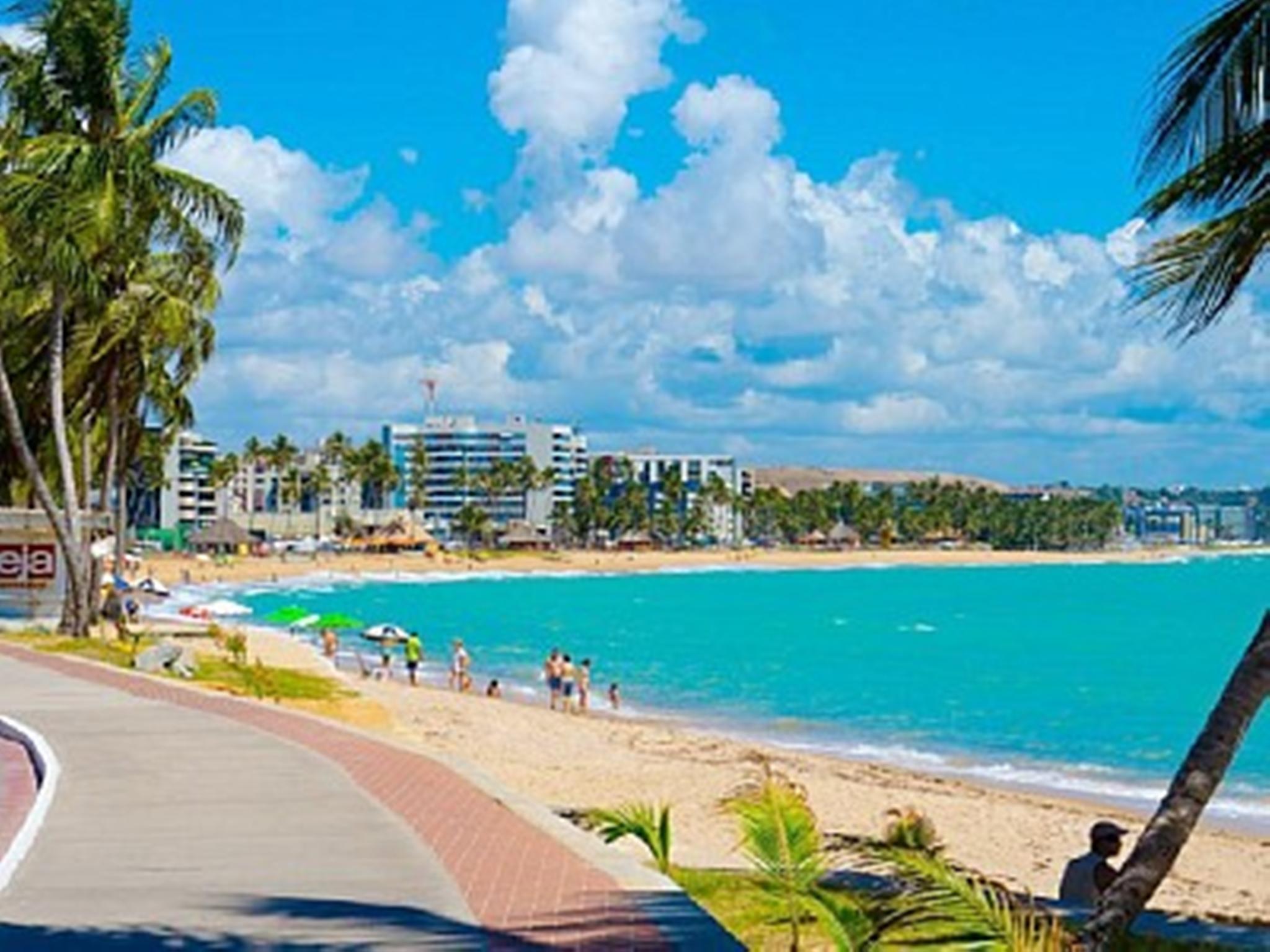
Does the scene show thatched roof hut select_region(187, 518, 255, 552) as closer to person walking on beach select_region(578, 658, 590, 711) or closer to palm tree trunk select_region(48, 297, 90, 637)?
person walking on beach select_region(578, 658, 590, 711)

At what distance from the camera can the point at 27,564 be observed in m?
35.4

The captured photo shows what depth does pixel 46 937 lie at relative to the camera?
8.02m

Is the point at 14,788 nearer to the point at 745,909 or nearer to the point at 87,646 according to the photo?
the point at 745,909

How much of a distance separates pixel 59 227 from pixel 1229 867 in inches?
809

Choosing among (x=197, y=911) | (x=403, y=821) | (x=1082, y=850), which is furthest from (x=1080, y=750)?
(x=197, y=911)

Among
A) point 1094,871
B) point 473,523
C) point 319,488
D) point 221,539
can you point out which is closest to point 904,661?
point 1094,871

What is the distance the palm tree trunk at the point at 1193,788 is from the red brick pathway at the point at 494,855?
→ 212 centimetres

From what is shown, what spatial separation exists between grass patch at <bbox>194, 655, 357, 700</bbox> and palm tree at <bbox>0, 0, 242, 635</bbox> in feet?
14.9

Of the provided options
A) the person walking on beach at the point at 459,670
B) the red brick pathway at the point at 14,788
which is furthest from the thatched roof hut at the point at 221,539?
the red brick pathway at the point at 14,788

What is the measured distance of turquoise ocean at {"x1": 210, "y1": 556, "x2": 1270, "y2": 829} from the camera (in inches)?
1359

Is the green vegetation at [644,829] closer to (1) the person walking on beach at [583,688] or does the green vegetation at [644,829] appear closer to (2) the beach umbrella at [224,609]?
(1) the person walking on beach at [583,688]

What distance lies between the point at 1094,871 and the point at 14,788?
792 centimetres

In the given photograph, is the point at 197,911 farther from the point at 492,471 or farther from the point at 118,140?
the point at 492,471

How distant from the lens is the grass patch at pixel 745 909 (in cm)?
886
